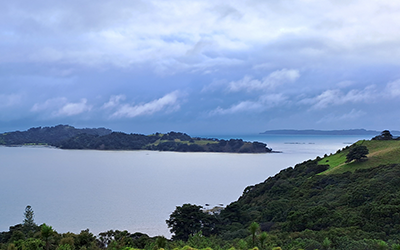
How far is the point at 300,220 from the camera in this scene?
75.3 ft

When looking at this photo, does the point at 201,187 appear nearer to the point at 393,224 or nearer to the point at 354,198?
the point at 354,198

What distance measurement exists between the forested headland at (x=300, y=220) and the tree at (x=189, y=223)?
8 centimetres

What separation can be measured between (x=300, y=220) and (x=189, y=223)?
29.3 feet

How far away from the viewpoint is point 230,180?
78.4 m

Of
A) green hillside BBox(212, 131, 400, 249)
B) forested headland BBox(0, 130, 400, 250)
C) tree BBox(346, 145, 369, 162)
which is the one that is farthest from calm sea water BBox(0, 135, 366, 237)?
tree BBox(346, 145, 369, 162)

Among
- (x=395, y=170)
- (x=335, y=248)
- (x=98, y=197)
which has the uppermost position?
(x=395, y=170)

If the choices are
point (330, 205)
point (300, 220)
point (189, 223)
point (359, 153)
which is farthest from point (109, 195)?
point (300, 220)

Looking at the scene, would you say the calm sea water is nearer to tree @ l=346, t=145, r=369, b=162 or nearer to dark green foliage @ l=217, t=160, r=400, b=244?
dark green foliage @ l=217, t=160, r=400, b=244

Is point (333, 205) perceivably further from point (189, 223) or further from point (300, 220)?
point (189, 223)

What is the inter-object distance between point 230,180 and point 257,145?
10181 centimetres

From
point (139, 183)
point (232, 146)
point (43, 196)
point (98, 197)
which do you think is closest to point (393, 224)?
point (98, 197)

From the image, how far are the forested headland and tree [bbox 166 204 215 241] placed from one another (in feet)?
0.25

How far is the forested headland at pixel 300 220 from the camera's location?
16547 millimetres

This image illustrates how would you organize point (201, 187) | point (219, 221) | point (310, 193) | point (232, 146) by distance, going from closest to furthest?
point (219, 221), point (310, 193), point (201, 187), point (232, 146)
